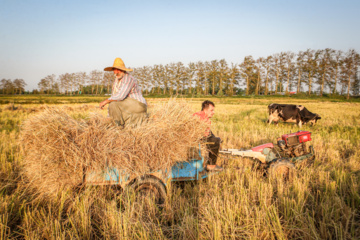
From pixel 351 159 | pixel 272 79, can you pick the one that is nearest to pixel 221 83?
pixel 272 79

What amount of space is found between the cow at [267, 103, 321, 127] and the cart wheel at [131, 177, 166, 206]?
9186 millimetres

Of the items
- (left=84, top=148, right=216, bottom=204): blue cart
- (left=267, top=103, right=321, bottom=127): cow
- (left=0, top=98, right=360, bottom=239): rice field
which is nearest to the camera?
(left=0, top=98, right=360, bottom=239): rice field

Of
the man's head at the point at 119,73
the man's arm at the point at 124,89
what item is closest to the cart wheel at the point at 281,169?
the man's arm at the point at 124,89

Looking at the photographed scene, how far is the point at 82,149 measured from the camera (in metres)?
2.56

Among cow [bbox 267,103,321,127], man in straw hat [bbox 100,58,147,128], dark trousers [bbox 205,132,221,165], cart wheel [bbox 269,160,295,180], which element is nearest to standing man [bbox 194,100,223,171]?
dark trousers [bbox 205,132,221,165]

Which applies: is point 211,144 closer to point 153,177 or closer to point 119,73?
point 153,177

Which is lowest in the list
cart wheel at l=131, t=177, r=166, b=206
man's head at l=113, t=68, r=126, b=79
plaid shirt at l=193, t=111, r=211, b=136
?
cart wheel at l=131, t=177, r=166, b=206

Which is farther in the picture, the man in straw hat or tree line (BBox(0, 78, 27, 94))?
tree line (BBox(0, 78, 27, 94))

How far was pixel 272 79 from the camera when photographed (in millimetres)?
53469

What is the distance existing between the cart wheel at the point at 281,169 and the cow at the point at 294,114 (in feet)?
23.4

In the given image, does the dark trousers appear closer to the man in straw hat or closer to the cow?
the man in straw hat

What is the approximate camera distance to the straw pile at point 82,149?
99.0 inches

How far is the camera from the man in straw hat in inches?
135

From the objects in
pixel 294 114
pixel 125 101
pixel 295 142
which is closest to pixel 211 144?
pixel 125 101
